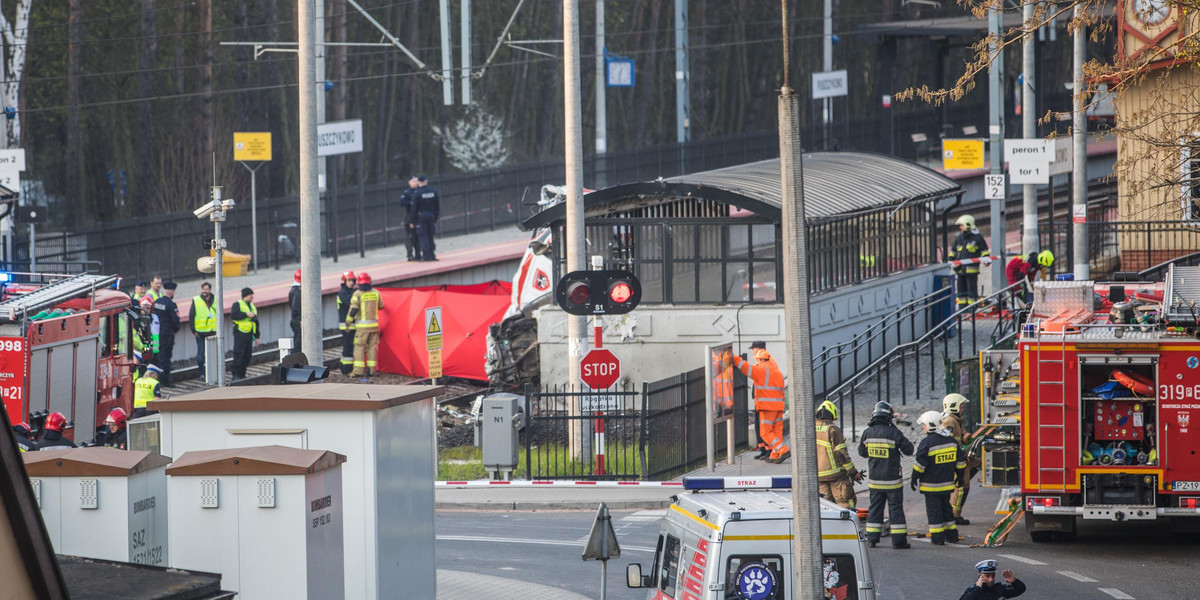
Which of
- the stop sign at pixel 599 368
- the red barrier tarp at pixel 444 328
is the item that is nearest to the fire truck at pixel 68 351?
the red barrier tarp at pixel 444 328

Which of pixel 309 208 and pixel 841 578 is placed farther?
pixel 309 208

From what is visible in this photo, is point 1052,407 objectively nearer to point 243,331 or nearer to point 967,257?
point 967,257

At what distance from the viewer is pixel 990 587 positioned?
1141 centimetres

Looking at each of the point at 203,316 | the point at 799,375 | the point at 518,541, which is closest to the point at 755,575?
the point at 799,375

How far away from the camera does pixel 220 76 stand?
60562 millimetres

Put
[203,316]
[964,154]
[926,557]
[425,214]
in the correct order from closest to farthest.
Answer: [926,557] → [203,316] → [964,154] → [425,214]

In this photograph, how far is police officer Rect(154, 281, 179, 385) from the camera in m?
25.8

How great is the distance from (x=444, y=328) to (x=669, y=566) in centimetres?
1638

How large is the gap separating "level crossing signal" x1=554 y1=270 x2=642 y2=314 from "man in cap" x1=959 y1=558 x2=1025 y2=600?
7.76 metres

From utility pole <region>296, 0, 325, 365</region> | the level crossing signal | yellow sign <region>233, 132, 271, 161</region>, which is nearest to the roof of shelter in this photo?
utility pole <region>296, 0, 325, 365</region>

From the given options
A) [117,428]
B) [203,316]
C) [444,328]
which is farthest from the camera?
[444,328]

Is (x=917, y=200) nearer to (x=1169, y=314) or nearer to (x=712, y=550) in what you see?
(x=1169, y=314)

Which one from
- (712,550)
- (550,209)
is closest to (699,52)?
(550,209)

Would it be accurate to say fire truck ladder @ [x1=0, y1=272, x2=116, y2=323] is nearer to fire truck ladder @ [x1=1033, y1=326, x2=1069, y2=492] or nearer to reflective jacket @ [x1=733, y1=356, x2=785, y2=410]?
reflective jacket @ [x1=733, y1=356, x2=785, y2=410]
